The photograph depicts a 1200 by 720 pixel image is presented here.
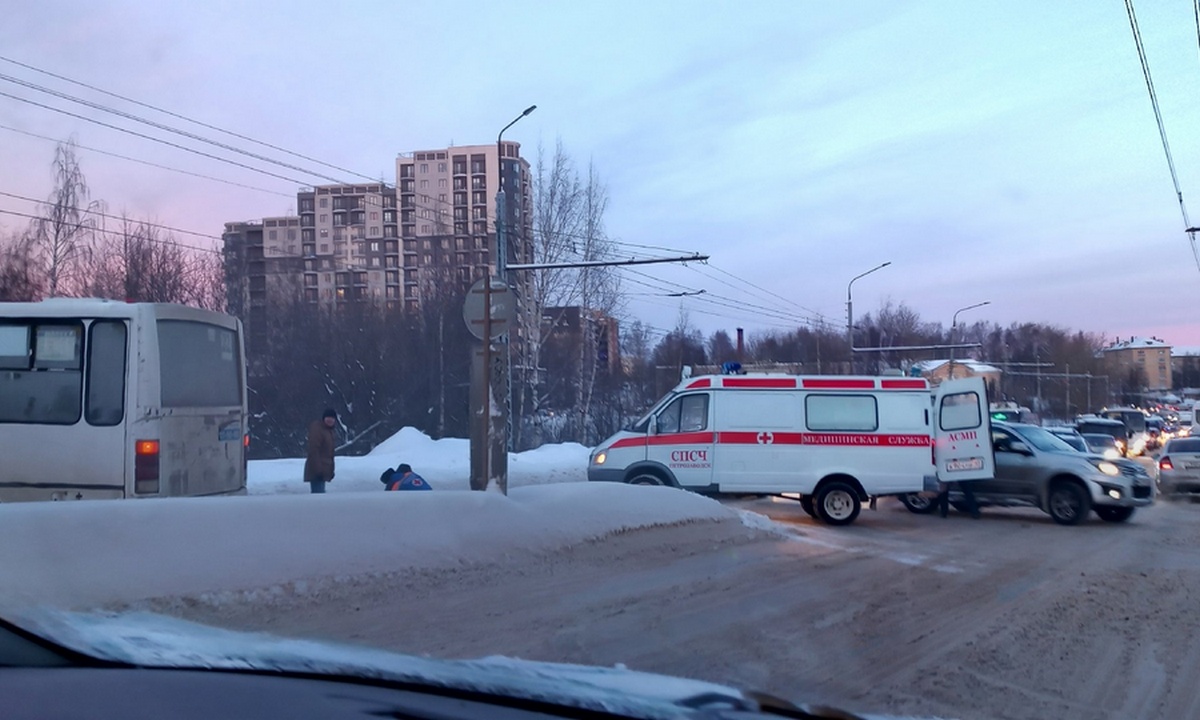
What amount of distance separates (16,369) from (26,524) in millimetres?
5170

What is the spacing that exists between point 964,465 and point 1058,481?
A: 185 centimetres

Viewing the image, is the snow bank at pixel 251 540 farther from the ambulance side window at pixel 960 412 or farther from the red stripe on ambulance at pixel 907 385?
the ambulance side window at pixel 960 412

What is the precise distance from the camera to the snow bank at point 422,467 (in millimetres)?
19641

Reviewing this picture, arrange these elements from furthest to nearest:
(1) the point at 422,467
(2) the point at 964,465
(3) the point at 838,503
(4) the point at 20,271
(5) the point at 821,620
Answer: (4) the point at 20,271, (1) the point at 422,467, (2) the point at 964,465, (3) the point at 838,503, (5) the point at 821,620

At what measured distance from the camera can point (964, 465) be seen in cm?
1661

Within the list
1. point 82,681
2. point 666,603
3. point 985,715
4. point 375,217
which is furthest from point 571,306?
point 375,217

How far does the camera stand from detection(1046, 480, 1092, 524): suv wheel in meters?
16.7

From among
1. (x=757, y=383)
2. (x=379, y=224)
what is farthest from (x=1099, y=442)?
(x=379, y=224)

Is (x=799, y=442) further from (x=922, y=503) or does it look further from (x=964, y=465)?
(x=922, y=503)

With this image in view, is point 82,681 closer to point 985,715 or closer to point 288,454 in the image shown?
point 985,715

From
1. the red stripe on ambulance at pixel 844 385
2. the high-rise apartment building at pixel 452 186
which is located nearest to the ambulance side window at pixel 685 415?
the red stripe on ambulance at pixel 844 385

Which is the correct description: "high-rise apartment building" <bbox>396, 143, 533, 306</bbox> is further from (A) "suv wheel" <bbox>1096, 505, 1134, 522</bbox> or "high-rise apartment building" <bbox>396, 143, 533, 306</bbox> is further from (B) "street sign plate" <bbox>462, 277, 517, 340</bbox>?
(B) "street sign plate" <bbox>462, 277, 517, 340</bbox>

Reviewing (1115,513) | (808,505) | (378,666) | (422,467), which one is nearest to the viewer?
(378,666)

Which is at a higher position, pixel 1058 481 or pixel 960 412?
pixel 960 412
